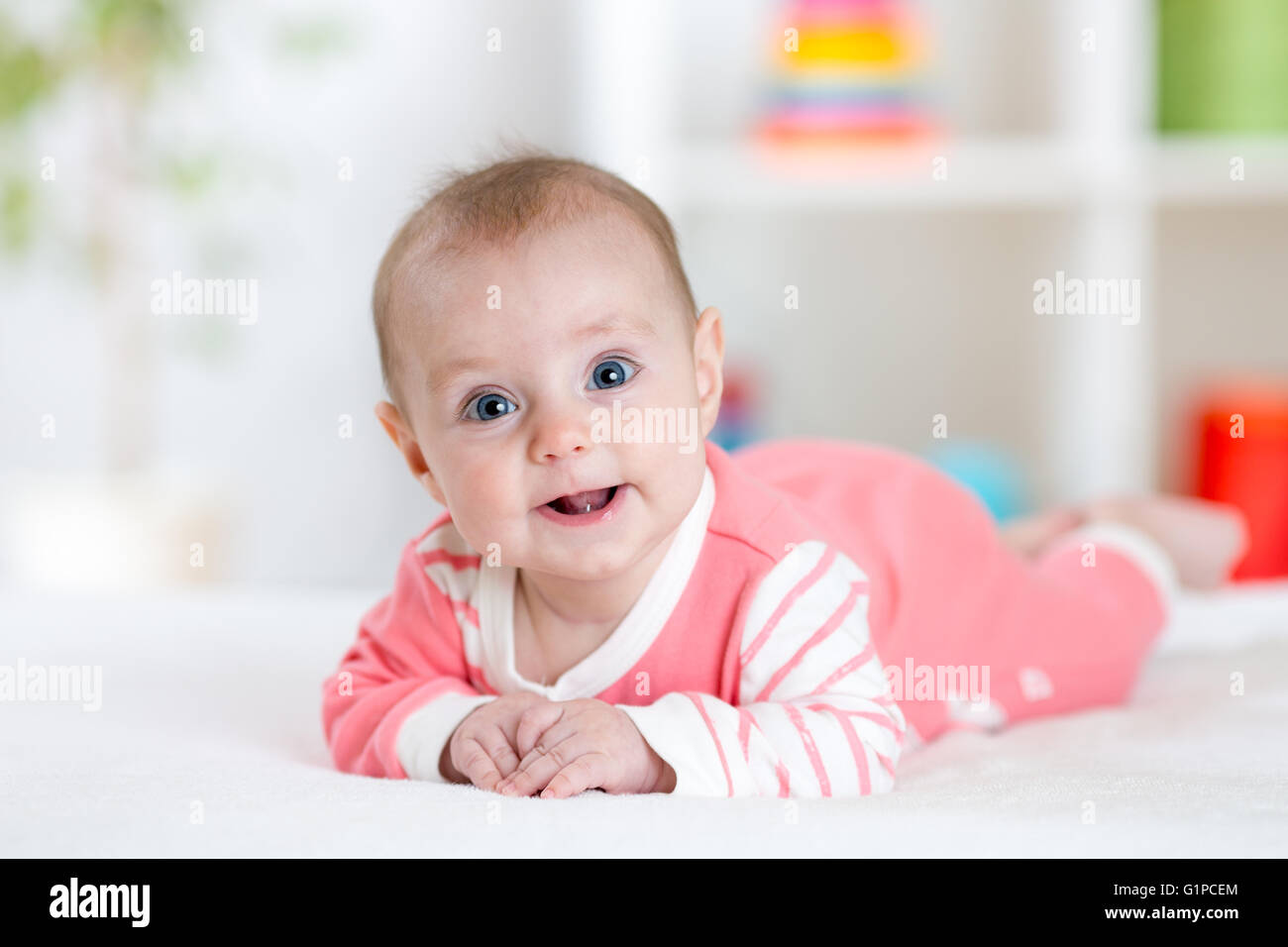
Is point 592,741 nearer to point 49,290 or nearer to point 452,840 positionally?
point 452,840

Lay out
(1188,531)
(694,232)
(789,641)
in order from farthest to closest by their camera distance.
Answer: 1. (694,232)
2. (1188,531)
3. (789,641)

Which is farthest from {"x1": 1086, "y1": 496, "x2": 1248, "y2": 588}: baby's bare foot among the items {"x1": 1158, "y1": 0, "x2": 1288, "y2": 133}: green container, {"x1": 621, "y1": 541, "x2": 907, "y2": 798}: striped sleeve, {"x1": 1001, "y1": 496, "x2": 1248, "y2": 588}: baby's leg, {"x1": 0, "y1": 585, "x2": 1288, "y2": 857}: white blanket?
{"x1": 1158, "y1": 0, "x2": 1288, "y2": 133}: green container

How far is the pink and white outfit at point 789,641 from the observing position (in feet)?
2.71

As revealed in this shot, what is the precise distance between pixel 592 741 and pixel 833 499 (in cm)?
44

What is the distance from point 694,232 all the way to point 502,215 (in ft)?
5.82

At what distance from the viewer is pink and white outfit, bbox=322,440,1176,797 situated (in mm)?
826

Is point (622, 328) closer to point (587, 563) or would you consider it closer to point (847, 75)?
point (587, 563)

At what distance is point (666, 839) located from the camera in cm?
68

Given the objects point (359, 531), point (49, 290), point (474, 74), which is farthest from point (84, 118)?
point (359, 531)

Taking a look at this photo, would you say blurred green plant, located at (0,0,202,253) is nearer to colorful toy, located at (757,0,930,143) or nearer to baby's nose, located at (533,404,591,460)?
colorful toy, located at (757,0,930,143)

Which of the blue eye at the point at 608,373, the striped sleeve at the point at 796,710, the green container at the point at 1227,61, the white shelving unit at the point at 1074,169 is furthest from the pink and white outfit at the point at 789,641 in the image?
the green container at the point at 1227,61

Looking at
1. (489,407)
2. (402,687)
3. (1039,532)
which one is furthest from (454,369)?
(1039,532)

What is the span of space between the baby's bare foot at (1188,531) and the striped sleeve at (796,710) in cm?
58

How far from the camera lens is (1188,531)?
54.6 inches
